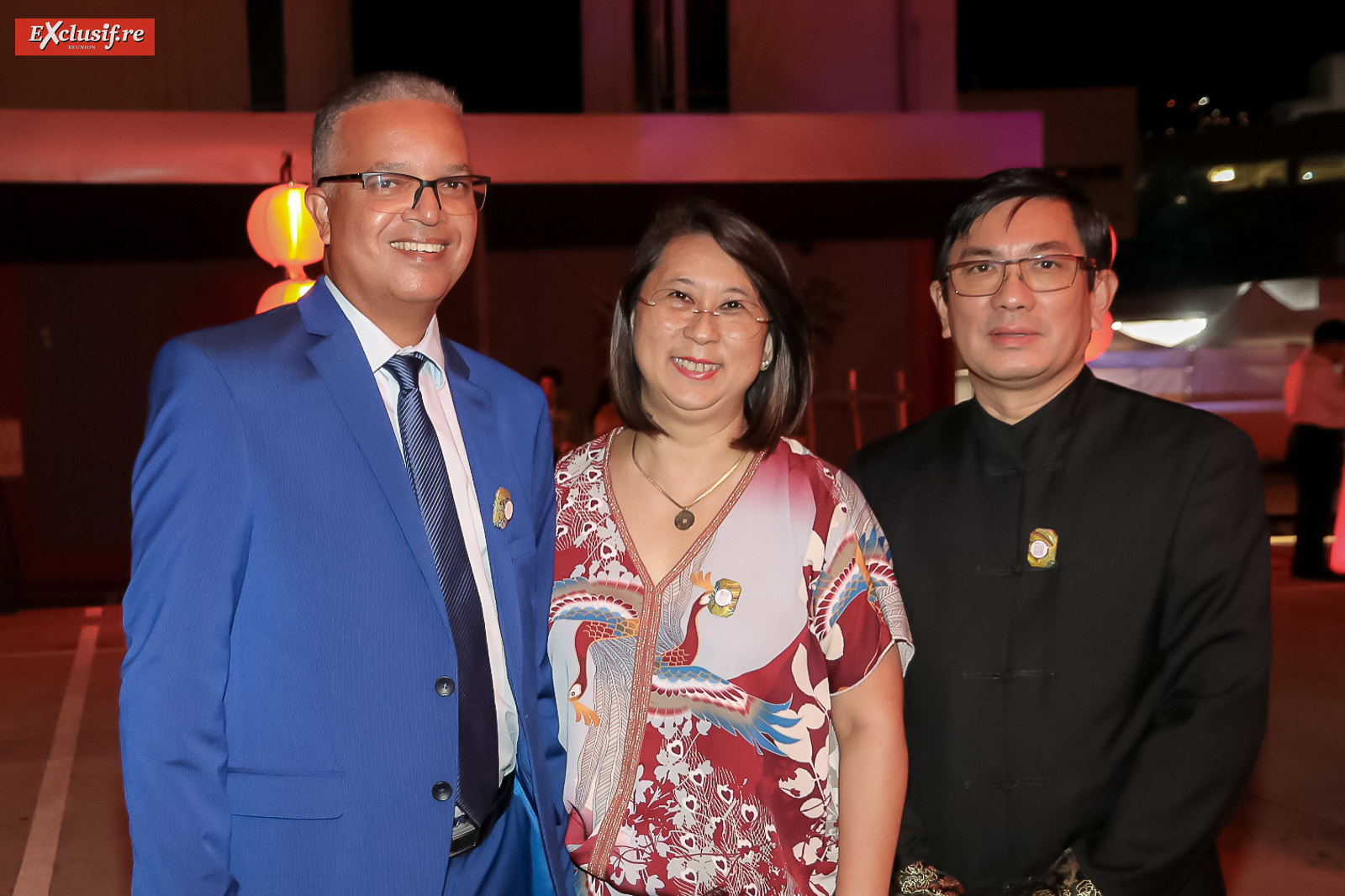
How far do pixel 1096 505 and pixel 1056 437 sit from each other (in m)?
0.13

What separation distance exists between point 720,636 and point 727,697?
3.5 inches

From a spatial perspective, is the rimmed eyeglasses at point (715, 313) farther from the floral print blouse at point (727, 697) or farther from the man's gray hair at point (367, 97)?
the man's gray hair at point (367, 97)

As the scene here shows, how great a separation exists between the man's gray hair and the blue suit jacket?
245mm

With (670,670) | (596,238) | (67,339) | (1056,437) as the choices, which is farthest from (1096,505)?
(67,339)

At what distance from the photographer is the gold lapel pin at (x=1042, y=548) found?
1775mm

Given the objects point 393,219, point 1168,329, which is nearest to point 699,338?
point 393,219

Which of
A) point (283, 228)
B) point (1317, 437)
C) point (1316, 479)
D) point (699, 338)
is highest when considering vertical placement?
point (283, 228)

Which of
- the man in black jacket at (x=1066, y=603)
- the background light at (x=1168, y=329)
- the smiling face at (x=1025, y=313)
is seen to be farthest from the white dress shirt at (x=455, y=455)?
the background light at (x=1168, y=329)

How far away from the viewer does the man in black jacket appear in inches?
63.6

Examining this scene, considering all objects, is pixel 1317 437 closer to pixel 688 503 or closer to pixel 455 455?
pixel 688 503

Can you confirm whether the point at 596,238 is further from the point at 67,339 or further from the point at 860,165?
the point at 67,339

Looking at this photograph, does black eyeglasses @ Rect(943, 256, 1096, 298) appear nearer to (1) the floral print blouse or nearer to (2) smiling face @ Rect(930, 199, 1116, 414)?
(2) smiling face @ Rect(930, 199, 1116, 414)

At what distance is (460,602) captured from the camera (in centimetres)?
156

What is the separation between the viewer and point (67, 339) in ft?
32.1
